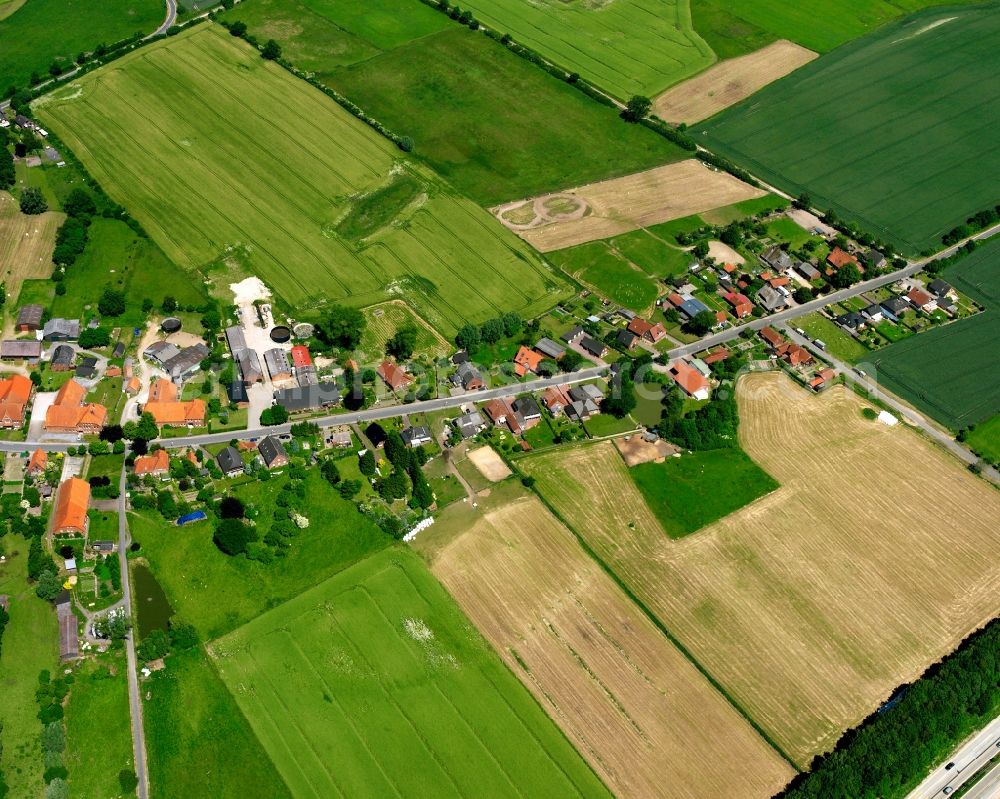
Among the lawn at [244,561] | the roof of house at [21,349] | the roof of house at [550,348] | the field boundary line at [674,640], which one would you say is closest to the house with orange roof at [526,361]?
the roof of house at [550,348]

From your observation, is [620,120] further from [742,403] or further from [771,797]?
[771,797]

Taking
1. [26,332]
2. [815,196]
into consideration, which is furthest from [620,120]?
[26,332]

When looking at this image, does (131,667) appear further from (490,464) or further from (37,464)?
(490,464)

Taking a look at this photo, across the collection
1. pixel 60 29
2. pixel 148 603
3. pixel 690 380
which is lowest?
pixel 148 603

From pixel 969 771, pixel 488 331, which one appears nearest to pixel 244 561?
pixel 488 331

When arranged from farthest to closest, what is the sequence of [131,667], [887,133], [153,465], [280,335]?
[887,133], [280,335], [153,465], [131,667]

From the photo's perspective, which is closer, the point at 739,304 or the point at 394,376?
the point at 394,376
